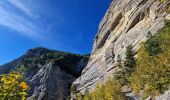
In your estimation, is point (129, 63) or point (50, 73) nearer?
point (129, 63)

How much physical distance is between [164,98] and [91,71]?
52987 millimetres

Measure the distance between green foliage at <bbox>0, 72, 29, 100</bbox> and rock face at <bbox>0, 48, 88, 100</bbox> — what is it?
271 feet

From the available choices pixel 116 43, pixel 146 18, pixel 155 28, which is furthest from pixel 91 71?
pixel 155 28

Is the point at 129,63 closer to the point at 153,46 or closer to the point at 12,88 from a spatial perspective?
the point at 153,46

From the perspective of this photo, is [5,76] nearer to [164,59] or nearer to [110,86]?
[164,59]

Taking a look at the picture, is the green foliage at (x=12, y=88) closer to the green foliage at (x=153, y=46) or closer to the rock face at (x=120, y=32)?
the green foliage at (x=153, y=46)

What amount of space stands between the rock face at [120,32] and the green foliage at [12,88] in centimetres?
4872

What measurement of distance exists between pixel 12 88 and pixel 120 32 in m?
71.1

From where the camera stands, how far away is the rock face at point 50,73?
→ 107 metres

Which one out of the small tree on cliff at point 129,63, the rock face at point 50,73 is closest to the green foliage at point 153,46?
the small tree on cliff at point 129,63

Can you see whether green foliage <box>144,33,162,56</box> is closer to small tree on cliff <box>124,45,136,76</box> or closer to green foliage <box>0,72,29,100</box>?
small tree on cliff <box>124,45,136,76</box>

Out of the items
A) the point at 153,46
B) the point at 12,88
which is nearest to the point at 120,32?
the point at 153,46

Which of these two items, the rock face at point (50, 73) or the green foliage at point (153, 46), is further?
the rock face at point (50, 73)

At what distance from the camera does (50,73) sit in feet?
374
